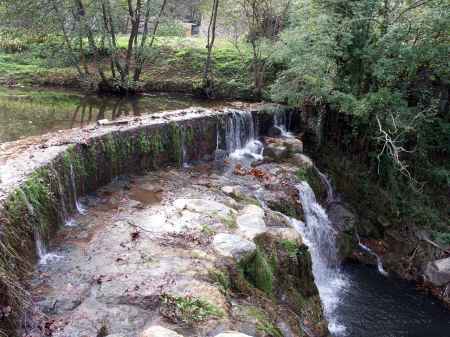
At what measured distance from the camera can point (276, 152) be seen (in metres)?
11.3

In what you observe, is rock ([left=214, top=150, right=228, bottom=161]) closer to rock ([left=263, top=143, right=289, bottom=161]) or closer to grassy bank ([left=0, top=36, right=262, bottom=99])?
rock ([left=263, top=143, right=289, bottom=161])

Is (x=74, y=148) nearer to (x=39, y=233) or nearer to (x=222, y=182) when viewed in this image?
(x=39, y=233)

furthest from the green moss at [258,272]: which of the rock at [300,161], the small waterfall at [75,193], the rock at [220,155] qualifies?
the rock at [300,161]

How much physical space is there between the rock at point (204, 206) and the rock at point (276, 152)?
4.02 m

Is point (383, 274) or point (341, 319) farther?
point (383, 274)

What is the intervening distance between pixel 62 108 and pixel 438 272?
11.6 meters

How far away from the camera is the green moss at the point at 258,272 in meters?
6.00

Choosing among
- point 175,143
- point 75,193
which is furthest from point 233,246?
point 175,143

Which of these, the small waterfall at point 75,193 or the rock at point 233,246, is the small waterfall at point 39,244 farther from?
the rock at point 233,246

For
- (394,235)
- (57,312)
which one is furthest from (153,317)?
(394,235)

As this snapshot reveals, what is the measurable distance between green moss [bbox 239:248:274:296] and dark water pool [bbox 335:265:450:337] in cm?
273

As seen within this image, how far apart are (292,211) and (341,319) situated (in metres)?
2.32

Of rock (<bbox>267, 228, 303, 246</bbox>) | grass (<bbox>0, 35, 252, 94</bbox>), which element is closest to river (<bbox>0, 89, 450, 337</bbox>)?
rock (<bbox>267, 228, 303, 246</bbox>)

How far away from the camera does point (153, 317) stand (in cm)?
464
